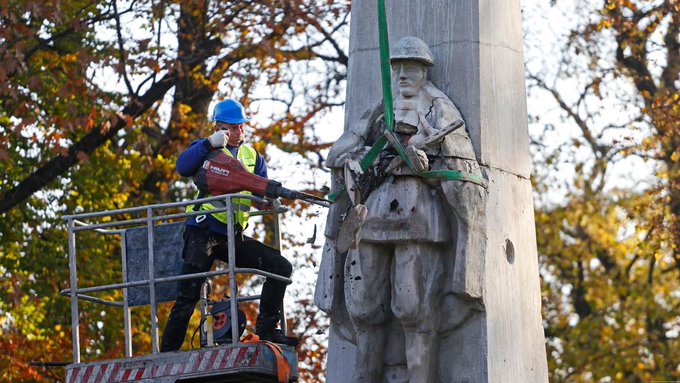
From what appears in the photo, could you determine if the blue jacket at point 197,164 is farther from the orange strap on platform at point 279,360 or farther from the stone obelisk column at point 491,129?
the stone obelisk column at point 491,129

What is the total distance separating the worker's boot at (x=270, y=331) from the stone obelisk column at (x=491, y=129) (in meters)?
0.73

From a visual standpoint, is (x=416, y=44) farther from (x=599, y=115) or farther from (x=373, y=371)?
(x=599, y=115)

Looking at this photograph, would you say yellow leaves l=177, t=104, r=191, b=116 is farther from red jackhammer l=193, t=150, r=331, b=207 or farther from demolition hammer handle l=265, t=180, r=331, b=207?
demolition hammer handle l=265, t=180, r=331, b=207

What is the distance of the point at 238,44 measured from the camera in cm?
2294

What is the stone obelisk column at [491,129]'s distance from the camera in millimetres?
11914

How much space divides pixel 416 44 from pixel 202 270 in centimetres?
226

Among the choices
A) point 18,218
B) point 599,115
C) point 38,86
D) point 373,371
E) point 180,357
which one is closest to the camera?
point 373,371

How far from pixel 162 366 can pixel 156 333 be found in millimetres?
245

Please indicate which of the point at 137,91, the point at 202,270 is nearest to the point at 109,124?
the point at 137,91

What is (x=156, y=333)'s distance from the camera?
1277 cm

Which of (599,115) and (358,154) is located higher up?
(599,115)

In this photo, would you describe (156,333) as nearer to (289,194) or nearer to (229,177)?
(229,177)

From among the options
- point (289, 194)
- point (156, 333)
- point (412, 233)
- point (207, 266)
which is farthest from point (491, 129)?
point (156, 333)

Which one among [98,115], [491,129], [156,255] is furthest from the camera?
[98,115]
